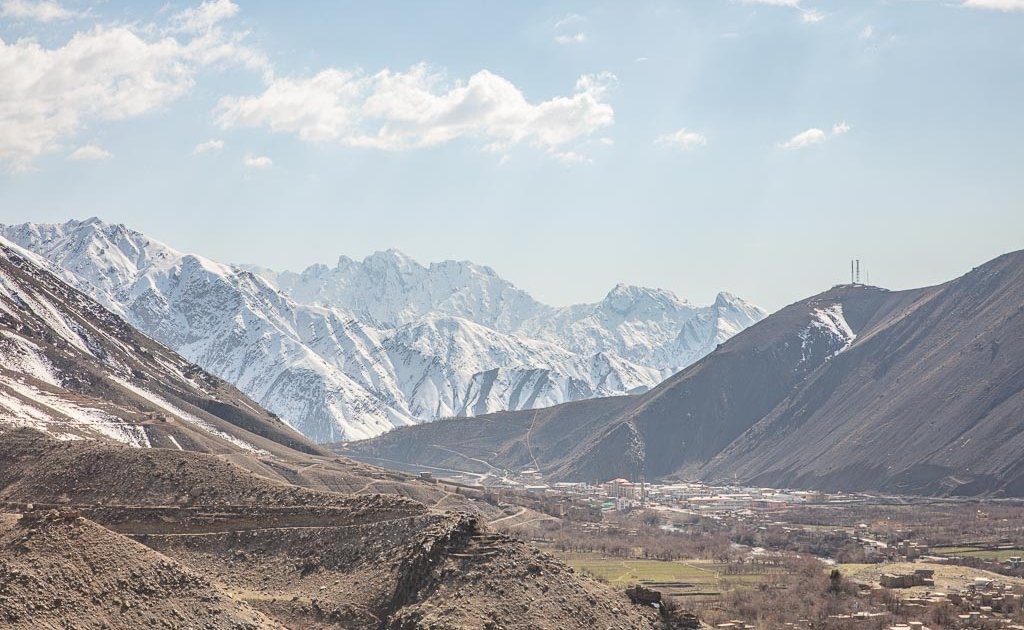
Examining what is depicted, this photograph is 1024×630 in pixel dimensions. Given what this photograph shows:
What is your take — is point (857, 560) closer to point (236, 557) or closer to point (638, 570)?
point (638, 570)

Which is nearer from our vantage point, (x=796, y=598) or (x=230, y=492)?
(x=230, y=492)

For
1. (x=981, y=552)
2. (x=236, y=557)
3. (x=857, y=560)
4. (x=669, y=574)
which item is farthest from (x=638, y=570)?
(x=236, y=557)

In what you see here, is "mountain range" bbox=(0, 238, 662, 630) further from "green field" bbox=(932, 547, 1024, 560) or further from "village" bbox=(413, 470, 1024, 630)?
"green field" bbox=(932, 547, 1024, 560)

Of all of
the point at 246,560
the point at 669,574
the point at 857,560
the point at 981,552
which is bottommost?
the point at 857,560

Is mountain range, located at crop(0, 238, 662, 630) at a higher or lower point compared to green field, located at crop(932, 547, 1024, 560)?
higher

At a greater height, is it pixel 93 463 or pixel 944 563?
pixel 93 463

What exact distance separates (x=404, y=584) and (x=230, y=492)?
743 inches

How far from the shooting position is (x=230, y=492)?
250ft

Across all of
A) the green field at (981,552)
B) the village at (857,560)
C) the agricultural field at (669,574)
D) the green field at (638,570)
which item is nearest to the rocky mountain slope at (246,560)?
the village at (857,560)

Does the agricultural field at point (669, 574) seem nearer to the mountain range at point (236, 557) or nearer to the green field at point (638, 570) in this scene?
the green field at point (638, 570)

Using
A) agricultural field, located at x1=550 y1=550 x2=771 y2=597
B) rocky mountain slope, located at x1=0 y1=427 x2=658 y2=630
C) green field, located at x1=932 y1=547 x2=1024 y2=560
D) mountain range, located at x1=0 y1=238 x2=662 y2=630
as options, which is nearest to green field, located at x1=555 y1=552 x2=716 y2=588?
agricultural field, located at x1=550 y1=550 x2=771 y2=597

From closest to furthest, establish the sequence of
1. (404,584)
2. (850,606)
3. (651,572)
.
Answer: (404,584)
(850,606)
(651,572)

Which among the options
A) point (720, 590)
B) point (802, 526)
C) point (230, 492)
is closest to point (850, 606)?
point (720, 590)

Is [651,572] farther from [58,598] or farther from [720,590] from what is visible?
[58,598]
